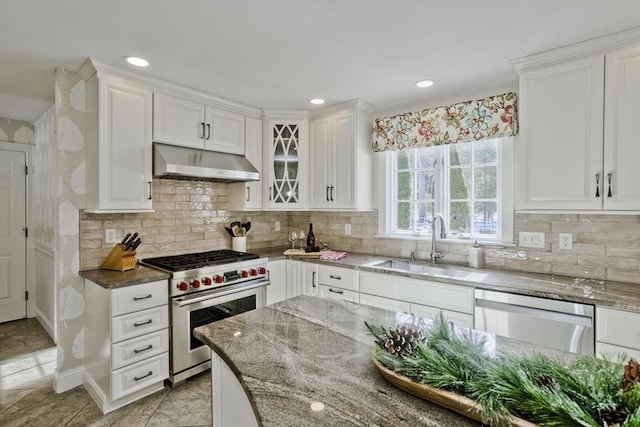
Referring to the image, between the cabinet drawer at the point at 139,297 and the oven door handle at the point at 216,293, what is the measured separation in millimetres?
107

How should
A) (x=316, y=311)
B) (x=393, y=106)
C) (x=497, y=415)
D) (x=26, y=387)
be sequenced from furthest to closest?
(x=393, y=106) < (x=26, y=387) < (x=316, y=311) < (x=497, y=415)

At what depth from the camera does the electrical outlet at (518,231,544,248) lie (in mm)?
2539

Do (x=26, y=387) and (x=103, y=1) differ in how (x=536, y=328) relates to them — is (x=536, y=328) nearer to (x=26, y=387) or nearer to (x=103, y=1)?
(x=103, y=1)

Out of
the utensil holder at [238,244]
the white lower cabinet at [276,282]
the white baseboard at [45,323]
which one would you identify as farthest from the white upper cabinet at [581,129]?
the white baseboard at [45,323]

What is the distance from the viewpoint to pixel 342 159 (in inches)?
131

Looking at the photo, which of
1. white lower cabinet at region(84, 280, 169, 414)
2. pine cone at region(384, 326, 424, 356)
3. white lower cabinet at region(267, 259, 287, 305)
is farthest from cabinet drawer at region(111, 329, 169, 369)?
pine cone at region(384, 326, 424, 356)

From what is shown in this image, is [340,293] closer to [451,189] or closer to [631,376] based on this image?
[451,189]

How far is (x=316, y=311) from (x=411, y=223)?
6.55 feet

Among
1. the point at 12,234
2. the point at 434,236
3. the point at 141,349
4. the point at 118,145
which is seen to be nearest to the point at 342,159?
the point at 434,236

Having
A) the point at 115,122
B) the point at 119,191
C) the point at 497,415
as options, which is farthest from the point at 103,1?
the point at 497,415

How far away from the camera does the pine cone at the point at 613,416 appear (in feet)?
2.08

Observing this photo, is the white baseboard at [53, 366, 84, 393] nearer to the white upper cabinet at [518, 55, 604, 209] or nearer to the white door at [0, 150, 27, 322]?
the white door at [0, 150, 27, 322]

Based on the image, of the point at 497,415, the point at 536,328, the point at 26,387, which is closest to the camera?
the point at 497,415

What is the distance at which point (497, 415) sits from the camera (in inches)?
28.3
